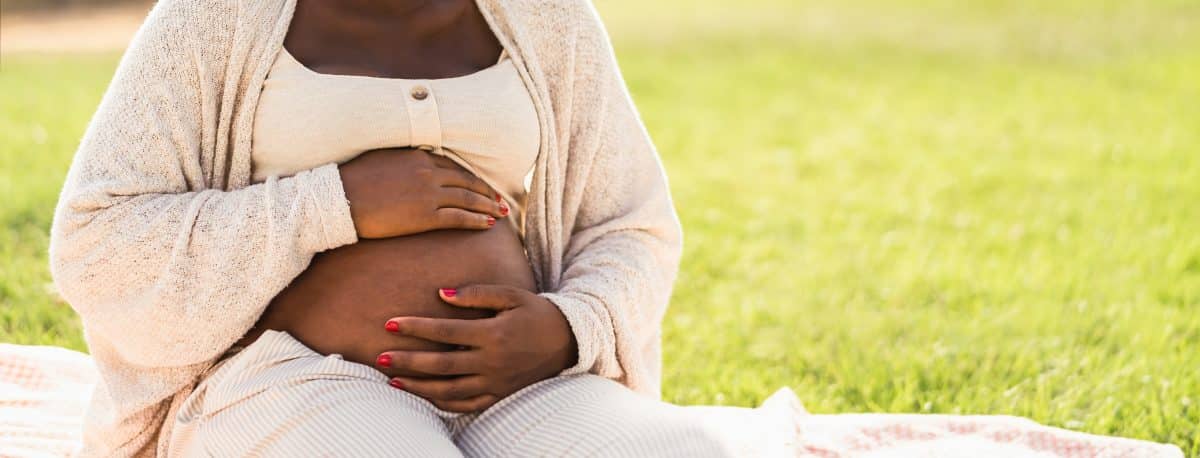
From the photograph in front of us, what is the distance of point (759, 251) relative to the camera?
5.38 m

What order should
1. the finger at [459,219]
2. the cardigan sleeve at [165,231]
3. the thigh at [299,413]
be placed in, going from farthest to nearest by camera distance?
the finger at [459,219] → the cardigan sleeve at [165,231] → the thigh at [299,413]

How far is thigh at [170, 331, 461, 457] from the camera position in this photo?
6.50 ft

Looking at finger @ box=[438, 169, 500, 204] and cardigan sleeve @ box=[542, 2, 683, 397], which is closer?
finger @ box=[438, 169, 500, 204]

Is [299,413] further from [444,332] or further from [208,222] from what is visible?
[208,222]

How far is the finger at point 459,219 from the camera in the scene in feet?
7.38

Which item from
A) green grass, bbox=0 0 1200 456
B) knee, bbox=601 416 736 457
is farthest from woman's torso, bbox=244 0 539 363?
green grass, bbox=0 0 1200 456

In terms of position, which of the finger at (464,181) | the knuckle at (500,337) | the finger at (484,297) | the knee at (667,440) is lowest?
the knee at (667,440)

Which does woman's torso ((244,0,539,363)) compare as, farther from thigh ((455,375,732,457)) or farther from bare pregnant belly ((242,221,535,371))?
thigh ((455,375,732,457))

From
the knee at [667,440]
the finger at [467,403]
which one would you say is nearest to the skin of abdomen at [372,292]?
the finger at [467,403]

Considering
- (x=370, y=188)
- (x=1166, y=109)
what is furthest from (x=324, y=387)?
(x=1166, y=109)

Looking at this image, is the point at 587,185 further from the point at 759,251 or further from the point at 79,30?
the point at 79,30

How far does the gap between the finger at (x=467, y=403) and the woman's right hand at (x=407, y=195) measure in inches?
13.2

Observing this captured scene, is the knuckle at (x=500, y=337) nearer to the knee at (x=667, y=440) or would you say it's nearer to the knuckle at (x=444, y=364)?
the knuckle at (x=444, y=364)

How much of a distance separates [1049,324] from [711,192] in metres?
2.60
